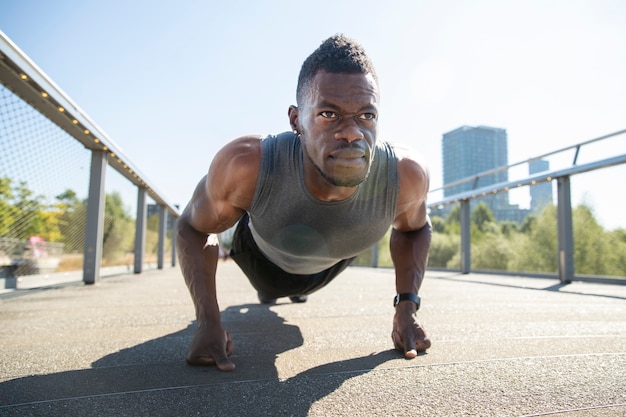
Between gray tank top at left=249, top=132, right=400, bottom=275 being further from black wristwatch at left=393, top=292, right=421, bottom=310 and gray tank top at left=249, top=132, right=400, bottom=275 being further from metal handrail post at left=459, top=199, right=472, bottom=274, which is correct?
metal handrail post at left=459, top=199, right=472, bottom=274

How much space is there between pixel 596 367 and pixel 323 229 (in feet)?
3.48

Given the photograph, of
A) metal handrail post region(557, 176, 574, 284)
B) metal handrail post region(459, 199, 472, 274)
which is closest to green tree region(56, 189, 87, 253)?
metal handrail post region(557, 176, 574, 284)

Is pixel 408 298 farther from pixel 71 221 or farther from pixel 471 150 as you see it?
pixel 471 150

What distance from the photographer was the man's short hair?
4.76ft

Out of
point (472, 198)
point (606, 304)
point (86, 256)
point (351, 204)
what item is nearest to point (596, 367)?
point (351, 204)

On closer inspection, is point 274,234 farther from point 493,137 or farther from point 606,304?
point 493,137

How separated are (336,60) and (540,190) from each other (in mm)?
6512

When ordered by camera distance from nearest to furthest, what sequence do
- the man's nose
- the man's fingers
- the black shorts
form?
the man's nose < the man's fingers < the black shorts

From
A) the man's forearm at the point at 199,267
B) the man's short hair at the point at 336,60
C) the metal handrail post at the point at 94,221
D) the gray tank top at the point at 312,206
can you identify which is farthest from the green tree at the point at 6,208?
the man's short hair at the point at 336,60

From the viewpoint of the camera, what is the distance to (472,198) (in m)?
8.72

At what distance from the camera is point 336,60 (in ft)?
4.80

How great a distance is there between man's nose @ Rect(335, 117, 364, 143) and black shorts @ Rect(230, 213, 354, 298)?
3.51ft

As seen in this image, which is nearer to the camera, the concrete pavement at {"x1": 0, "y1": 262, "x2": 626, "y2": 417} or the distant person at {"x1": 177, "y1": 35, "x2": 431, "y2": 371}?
the concrete pavement at {"x1": 0, "y1": 262, "x2": 626, "y2": 417}

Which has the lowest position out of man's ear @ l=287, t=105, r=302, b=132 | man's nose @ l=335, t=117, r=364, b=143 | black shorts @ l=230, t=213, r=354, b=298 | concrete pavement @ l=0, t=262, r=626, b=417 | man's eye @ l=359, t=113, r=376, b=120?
concrete pavement @ l=0, t=262, r=626, b=417
